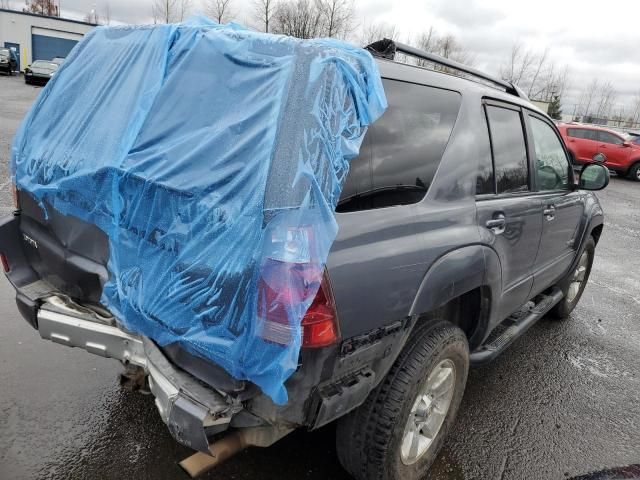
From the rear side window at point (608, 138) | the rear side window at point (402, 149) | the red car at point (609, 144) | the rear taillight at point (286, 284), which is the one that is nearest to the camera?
the rear taillight at point (286, 284)

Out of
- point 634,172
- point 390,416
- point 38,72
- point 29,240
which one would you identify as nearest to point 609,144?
point 634,172

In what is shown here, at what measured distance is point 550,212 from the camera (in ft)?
11.1

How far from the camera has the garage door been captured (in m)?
42.3

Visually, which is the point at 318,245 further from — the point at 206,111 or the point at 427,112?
the point at 427,112

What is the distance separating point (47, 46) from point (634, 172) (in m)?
Result: 45.5

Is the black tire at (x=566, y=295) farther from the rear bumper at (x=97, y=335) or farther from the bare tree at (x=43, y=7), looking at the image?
the bare tree at (x=43, y=7)

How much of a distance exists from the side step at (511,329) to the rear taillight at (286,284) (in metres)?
1.55

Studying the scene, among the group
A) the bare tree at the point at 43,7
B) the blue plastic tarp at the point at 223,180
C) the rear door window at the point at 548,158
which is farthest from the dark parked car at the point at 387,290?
the bare tree at the point at 43,7

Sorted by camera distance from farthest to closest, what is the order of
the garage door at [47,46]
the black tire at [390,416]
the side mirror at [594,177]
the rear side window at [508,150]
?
the garage door at [47,46] < the side mirror at [594,177] < the rear side window at [508,150] < the black tire at [390,416]

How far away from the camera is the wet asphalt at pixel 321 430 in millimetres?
2445

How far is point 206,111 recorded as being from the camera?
184 centimetres

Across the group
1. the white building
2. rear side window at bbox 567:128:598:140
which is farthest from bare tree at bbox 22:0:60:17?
rear side window at bbox 567:128:598:140

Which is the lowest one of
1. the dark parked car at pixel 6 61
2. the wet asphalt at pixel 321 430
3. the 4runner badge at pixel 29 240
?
the dark parked car at pixel 6 61

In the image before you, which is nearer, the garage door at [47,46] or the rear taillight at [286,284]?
the rear taillight at [286,284]
